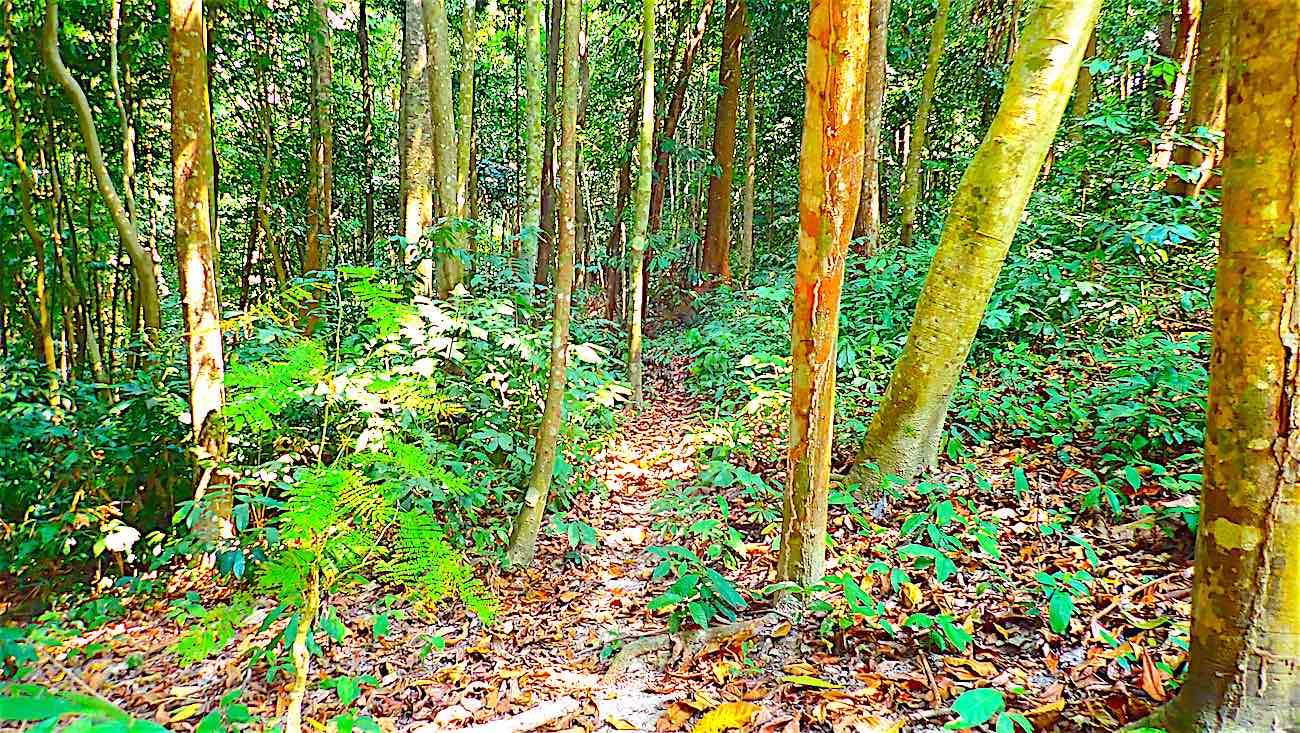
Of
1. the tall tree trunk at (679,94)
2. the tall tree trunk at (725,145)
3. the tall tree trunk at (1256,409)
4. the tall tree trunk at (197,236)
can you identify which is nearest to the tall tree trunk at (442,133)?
the tall tree trunk at (197,236)

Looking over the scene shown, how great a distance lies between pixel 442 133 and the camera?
6.30m

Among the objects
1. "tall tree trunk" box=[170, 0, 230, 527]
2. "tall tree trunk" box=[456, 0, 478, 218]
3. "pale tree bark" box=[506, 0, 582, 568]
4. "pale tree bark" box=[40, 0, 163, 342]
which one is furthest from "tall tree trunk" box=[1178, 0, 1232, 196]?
A: "pale tree bark" box=[40, 0, 163, 342]

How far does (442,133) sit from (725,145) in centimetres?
625

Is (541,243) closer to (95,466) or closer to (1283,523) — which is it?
(95,466)

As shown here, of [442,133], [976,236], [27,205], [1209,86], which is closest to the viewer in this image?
[976,236]

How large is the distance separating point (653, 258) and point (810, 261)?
8110 millimetres

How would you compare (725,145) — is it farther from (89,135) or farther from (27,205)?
(27,205)

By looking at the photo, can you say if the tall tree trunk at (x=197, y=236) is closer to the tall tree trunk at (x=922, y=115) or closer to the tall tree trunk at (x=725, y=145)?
the tall tree trunk at (x=725, y=145)

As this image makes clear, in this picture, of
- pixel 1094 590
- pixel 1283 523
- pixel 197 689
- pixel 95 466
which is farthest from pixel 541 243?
pixel 1283 523

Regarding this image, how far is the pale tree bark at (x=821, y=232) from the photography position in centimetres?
272

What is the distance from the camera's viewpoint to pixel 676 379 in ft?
31.4

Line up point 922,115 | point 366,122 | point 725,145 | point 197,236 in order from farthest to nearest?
1. point 366,122
2. point 725,145
3. point 922,115
4. point 197,236

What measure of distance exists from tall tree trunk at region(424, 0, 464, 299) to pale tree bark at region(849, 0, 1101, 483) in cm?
383

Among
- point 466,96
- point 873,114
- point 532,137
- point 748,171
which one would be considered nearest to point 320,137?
point 466,96
